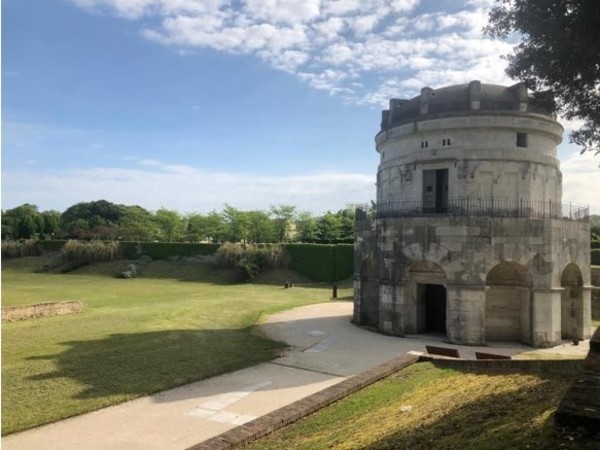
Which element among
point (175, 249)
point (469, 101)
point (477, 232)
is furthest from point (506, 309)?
point (175, 249)

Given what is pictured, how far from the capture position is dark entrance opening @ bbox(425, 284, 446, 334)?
80.4ft

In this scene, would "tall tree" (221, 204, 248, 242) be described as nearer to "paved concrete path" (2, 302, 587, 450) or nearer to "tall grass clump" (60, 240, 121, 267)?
"tall grass clump" (60, 240, 121, 267)

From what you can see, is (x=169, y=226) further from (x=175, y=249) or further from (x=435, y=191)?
(x=435, y=191)

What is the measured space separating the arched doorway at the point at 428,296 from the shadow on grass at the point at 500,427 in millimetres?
13317

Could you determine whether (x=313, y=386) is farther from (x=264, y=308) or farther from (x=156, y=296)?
(x=156, y=296)

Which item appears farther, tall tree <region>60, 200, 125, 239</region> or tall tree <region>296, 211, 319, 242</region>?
tall tree <region>60, 200, 125, 239</region>

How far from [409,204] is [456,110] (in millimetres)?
5149

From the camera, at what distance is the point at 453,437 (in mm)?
6883

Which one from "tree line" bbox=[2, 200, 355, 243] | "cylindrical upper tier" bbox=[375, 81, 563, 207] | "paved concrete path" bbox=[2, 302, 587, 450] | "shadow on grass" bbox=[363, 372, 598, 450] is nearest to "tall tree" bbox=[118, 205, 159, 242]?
"tree line" bbox=[2, 200, 355, 243]

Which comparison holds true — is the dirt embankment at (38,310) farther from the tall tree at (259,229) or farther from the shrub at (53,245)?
the tall tree at (259,229)

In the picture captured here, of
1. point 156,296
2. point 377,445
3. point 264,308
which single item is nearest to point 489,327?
point 264,308

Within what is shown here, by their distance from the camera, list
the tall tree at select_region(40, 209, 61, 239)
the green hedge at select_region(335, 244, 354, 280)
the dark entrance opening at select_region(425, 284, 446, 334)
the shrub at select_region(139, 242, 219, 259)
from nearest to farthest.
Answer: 1. the dark entrance opening at select_region(425, 284, 446, 334)
2. the green hedge at select_region(335, 244, 354, 280)
3. the shrub at select_region(139, 242, 219, 259)
4. the tall tree at select_region(40, 209, 61, 239)

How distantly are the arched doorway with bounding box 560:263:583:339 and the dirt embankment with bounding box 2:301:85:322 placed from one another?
2639cm

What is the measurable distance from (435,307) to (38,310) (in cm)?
2105
